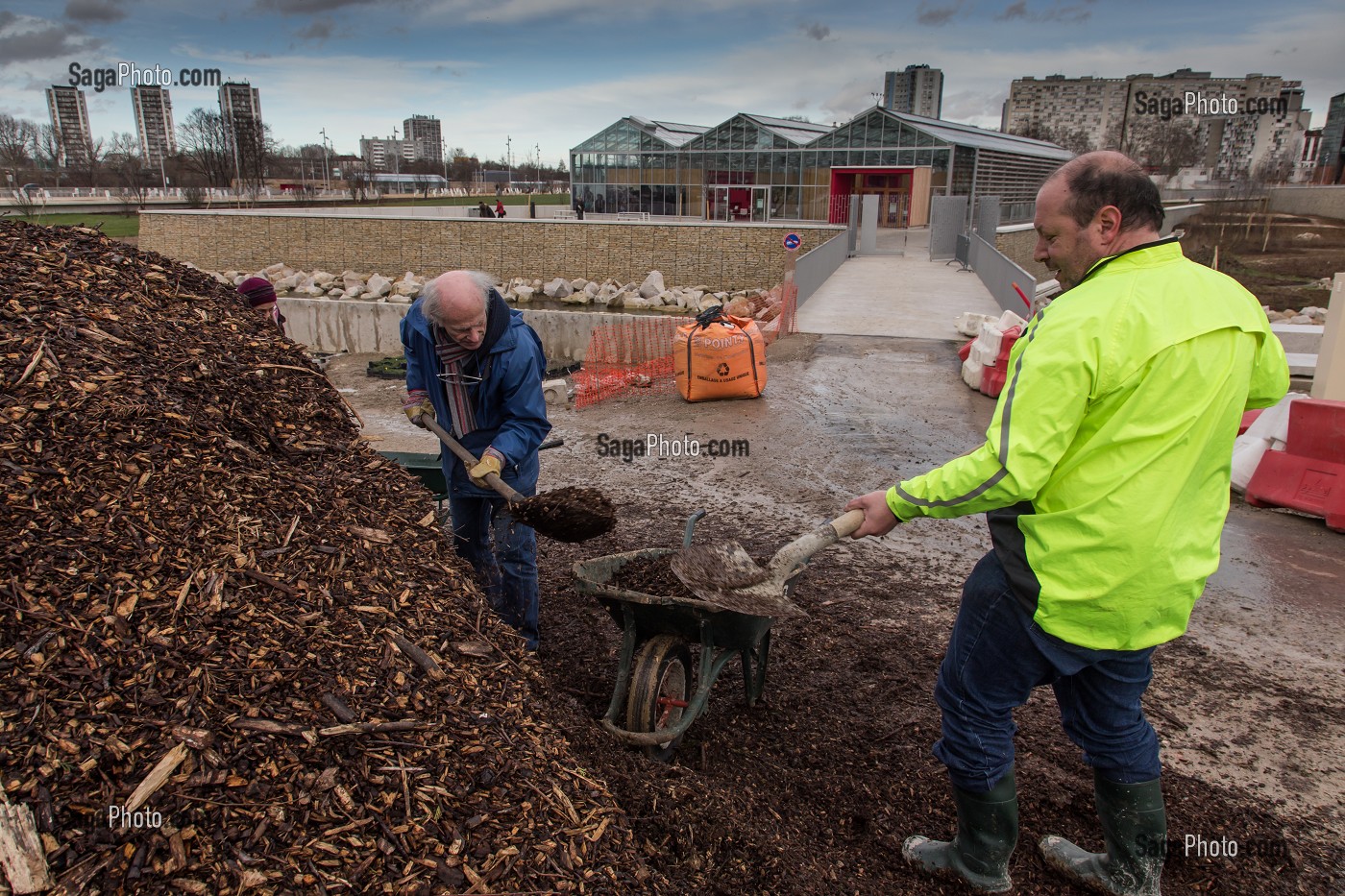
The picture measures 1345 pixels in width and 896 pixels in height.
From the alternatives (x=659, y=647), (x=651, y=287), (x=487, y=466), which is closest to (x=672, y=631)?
(x=659, y=647)

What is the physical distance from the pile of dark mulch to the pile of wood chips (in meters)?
0.39

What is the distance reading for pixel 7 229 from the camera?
3.28 m

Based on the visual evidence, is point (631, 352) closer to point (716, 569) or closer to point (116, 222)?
point (716, 569)

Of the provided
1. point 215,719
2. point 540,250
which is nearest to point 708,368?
point 215,719

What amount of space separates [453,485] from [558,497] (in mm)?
705

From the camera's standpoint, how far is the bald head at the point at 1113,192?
221 centimetres

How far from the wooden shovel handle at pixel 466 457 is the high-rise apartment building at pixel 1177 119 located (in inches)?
1347

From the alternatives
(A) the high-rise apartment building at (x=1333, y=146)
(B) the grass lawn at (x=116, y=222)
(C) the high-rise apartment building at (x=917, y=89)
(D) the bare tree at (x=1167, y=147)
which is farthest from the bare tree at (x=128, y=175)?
(C) the high-rise apartment building at (x=917, y=89)

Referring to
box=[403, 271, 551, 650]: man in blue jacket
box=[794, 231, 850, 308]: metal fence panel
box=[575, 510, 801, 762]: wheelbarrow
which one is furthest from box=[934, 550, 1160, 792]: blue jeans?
box=[794, 231, 850, 308]: metal fence panel

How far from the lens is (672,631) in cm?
321

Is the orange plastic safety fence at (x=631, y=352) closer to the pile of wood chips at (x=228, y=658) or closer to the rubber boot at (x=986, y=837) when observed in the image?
the pile of wood chips at (x=228, y=658)

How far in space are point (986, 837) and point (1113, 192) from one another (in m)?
1.95

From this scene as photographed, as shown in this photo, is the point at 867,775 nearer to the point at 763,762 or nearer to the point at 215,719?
the point at 763,762

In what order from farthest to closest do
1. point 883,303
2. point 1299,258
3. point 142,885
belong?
point 1299,258 → point 883,303 → point 142,885
